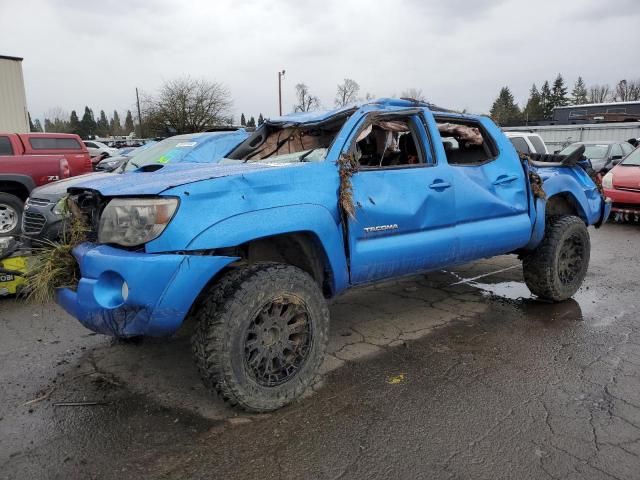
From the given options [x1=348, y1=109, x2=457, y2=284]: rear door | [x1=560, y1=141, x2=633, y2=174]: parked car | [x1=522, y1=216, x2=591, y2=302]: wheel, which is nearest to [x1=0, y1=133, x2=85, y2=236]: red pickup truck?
[x1=348, y1=109, x2=457, y2=284]: rear door

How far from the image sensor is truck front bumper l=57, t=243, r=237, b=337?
261 cm

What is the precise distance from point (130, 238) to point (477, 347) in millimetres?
2759

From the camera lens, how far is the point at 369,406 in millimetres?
3109

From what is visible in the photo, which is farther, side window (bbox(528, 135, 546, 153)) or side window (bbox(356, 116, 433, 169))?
side window (bbox(528, 135, 546, 153))

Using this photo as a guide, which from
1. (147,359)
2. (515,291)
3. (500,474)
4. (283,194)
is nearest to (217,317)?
(283,194)

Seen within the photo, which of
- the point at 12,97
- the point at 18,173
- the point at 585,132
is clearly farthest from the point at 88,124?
the point at 18,173

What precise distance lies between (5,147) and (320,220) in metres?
9.87

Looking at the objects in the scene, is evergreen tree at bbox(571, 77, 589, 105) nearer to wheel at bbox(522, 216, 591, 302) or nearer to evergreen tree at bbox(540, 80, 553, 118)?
evergreen tree at bbox(540, 80, 553, 118)

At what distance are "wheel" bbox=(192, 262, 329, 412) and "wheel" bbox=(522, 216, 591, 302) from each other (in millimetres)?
2746

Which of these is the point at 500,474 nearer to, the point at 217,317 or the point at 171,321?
the point at 217,317

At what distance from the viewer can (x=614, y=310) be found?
4.92 m

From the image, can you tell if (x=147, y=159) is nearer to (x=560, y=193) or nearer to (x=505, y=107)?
(x=560, y=193)

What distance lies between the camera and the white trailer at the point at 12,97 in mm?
24797

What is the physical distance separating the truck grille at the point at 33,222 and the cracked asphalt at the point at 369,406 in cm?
165
